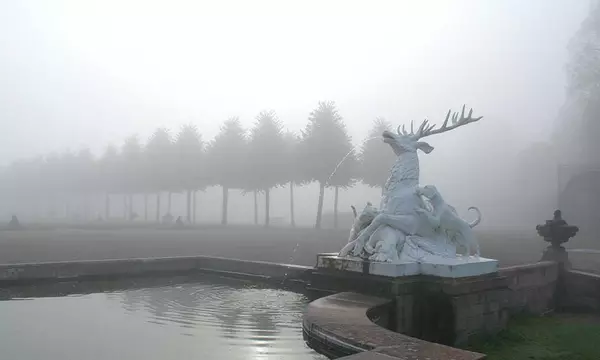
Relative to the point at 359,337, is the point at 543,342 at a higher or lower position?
lower

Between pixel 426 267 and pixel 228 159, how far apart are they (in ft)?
135

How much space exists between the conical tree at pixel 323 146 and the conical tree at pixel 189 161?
38.8ft

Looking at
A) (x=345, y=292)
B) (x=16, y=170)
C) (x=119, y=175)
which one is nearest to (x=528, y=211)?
(x=119, y=175)

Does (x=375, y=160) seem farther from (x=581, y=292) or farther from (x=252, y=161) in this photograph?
(x=581, y=292)

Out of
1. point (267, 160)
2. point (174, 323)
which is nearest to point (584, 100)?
point (267, 160)

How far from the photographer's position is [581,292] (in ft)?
37.2

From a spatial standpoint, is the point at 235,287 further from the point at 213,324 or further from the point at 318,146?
the point at 318,146

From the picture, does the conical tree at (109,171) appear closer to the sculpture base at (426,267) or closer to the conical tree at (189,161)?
the conical tree at (189,161)

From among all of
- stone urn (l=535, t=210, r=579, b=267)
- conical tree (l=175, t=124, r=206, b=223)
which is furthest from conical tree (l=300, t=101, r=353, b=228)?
stone urn (l=535, t=210, r=579, b=267)

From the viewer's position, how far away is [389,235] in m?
8.17

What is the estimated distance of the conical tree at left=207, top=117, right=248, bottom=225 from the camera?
155 ft

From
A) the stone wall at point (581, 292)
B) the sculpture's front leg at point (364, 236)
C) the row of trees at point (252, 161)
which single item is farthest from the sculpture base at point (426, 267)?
the row of trees at point (252, 161)

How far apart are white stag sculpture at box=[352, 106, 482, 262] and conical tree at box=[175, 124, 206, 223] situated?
42.4 metres

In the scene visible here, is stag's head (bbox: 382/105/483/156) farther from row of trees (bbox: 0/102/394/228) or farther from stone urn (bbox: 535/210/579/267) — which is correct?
row of trees (bbox: 0/102/394/228)
